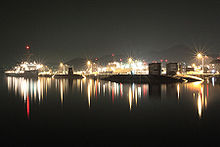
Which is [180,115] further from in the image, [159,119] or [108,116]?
[108,116]

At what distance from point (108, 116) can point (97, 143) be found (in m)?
4.22

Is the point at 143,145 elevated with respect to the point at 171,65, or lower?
lower

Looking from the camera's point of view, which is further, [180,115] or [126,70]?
[126,70]

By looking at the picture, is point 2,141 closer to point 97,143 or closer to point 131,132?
point 97,143

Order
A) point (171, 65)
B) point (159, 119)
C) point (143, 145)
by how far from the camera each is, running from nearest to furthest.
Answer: point (143, 145) → point (159, 119) → point (171, 65)

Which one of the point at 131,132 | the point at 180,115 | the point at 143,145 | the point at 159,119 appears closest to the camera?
the point at 143,145

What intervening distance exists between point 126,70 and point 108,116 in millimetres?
81500

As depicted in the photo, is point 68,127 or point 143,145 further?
point 68,127

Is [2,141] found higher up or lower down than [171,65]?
lower down

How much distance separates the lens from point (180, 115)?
1095 cm

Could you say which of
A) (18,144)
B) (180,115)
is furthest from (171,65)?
(18,144)

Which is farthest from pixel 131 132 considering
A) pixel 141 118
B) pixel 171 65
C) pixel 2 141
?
pixel 171 65

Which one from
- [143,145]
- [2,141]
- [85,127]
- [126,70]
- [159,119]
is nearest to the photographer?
[143,145]

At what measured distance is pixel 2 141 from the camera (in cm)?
751
